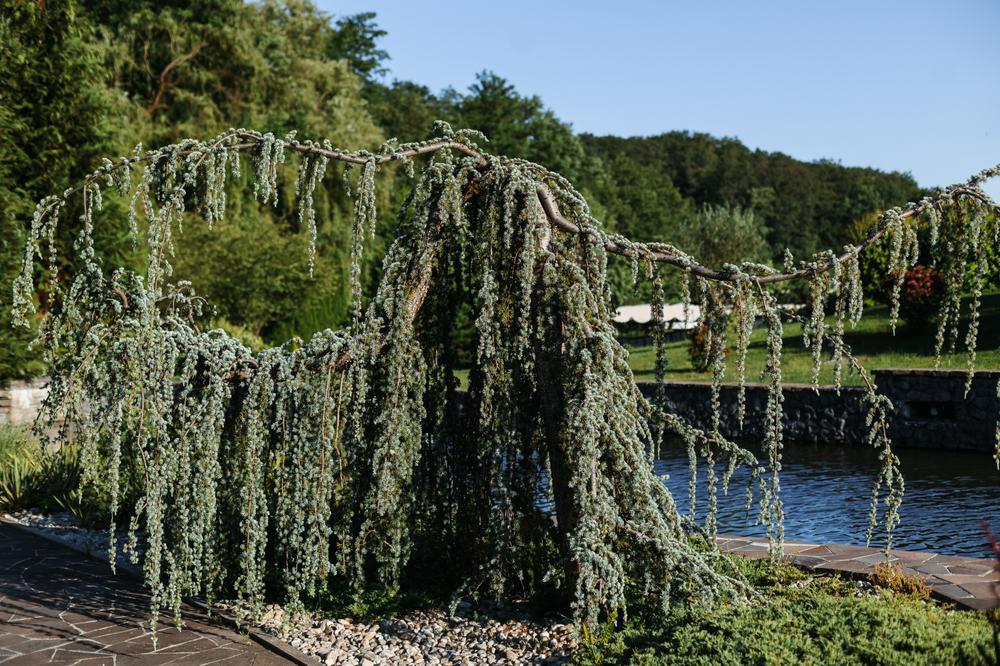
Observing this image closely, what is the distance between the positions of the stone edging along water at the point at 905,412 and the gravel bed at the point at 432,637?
7295 millimetres

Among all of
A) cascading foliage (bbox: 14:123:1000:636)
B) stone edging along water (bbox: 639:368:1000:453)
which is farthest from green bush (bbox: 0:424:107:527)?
stone edging along water (bbox: 639:368:1000:453)

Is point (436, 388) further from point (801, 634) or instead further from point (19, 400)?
point (19, 400)

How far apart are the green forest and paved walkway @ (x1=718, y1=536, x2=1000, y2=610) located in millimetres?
4058

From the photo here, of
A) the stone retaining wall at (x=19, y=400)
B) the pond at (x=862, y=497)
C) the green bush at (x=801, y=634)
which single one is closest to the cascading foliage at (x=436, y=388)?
the green bush at (x=801, y=634)

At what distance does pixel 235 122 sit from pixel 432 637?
2146cm

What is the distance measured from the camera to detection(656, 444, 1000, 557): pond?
27.1ft

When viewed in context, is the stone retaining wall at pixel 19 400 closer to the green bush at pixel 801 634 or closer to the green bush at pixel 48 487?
the green bush at pixel 48 487

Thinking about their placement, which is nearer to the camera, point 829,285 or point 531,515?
point 829,285

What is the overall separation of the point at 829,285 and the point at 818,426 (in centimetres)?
993

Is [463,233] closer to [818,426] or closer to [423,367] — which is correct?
[423,367]

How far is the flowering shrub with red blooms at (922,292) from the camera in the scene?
17234 millimetres

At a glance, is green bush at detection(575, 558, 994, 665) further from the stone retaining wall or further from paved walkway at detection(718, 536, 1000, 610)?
the stone retaining wall

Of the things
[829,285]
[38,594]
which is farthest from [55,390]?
[829,285]

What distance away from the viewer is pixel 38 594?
6.17 metres
